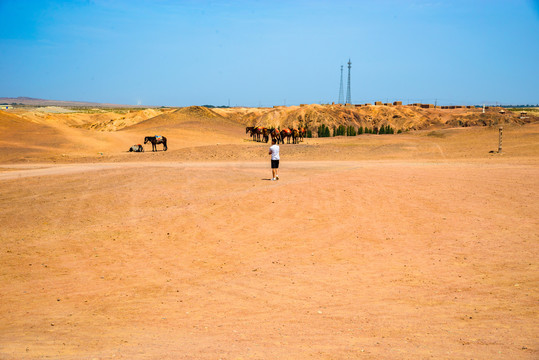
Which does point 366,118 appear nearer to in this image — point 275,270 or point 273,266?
point 273,266

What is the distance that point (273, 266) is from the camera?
1112 centimetres

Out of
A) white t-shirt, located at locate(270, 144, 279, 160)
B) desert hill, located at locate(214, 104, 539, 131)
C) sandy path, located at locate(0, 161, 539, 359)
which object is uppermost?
desert hill, located at locate(214, 104, 539, 131)

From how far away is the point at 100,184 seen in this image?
70.6 ft

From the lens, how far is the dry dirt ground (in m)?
7.27

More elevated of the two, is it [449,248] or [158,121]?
[158,121]

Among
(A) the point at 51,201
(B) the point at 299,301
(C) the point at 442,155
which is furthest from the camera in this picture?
(C) the point at 442,155

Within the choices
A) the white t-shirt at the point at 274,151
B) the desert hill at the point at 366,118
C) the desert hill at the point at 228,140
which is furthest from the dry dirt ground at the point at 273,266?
the desert hill at the point at 366,118

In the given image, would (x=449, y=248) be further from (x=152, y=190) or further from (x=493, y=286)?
(x=152, y=190)

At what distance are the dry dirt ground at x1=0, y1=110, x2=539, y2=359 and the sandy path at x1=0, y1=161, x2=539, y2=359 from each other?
45 mm

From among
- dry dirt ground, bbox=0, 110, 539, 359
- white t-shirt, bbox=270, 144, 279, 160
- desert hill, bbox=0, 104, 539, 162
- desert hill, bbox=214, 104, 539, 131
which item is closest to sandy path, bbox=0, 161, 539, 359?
dry dirt ground, bbox=0, 110, 539, 359

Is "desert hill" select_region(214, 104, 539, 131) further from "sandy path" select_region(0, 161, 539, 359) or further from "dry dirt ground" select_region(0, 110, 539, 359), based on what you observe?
"sandy path" select_region(0, 161, 539, 359)

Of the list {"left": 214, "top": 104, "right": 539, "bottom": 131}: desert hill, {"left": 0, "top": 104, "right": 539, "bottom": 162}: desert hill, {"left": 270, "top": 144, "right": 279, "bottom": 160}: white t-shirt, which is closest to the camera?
{"left": 270, "top": 144, "right": 279, "bottom": 160}: white t-shirt

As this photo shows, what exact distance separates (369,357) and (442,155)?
2984 centimetres

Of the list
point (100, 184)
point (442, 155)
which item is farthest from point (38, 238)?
point (442, 155)
